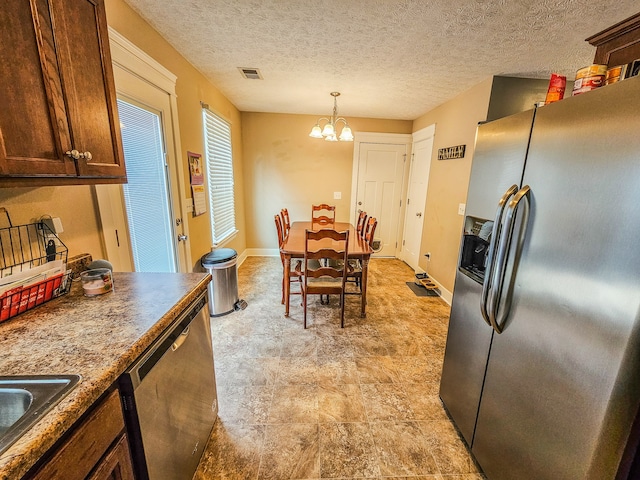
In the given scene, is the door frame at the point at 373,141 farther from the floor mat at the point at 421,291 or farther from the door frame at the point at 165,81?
the door frame at the point at 165,81

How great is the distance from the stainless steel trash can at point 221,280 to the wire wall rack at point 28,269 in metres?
1.38

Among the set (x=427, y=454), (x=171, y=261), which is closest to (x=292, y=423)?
(x=427, y=454)

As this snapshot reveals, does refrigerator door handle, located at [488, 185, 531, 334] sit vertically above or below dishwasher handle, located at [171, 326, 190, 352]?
above

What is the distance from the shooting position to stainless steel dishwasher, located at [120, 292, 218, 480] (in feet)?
2.73

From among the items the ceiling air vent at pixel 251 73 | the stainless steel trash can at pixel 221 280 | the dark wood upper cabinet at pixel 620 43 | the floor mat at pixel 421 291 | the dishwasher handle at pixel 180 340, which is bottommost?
the floor mat at pixel 421 291

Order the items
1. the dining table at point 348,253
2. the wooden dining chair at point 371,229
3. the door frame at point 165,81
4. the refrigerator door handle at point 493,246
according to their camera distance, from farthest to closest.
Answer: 1. the wooden dining chair at point 371,229
2. the dining table at point 348,253
3. the door frame at point 165,81
4. the refrigerator door handle at point 493,246

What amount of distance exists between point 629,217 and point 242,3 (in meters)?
2.06

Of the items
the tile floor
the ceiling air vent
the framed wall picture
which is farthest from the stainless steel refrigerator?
the framed wall picture

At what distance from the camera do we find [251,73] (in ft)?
8.67

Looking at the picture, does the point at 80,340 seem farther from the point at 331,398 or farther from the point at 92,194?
the point at 331,398

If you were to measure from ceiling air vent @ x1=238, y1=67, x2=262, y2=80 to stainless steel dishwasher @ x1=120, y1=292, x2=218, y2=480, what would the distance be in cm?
231

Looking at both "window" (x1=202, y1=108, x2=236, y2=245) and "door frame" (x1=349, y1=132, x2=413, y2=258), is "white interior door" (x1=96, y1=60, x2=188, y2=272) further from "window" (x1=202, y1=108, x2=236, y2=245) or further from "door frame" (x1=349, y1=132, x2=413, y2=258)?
"door frame" (x1=349, y1=132, x2=413, y2=258)

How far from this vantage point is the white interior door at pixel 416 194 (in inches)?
155

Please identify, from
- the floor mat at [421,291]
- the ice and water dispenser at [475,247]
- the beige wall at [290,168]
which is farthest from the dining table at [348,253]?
the beige wall at [290,168]
